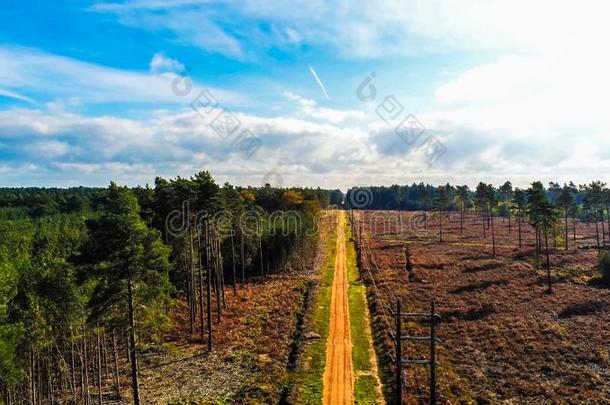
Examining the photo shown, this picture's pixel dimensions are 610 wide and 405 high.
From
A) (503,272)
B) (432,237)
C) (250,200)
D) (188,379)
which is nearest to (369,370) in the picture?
(188,379)

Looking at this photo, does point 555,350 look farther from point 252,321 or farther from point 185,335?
point 185,335

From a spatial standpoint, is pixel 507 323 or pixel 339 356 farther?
pixel 507 323

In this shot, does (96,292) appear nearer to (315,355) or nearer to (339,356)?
(315,355)

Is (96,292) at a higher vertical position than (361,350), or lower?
higher

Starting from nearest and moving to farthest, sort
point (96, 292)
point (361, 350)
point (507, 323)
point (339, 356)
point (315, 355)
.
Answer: point (96, 292) → point (339, 356) → point (315, 355) → point (361, 350) → point (507, 323)

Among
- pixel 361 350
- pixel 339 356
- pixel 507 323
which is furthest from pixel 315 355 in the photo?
pixel 507 323

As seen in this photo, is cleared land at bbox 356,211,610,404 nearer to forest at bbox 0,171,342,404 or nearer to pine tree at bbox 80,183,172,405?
pine tree at bbox 80,183,172,405
